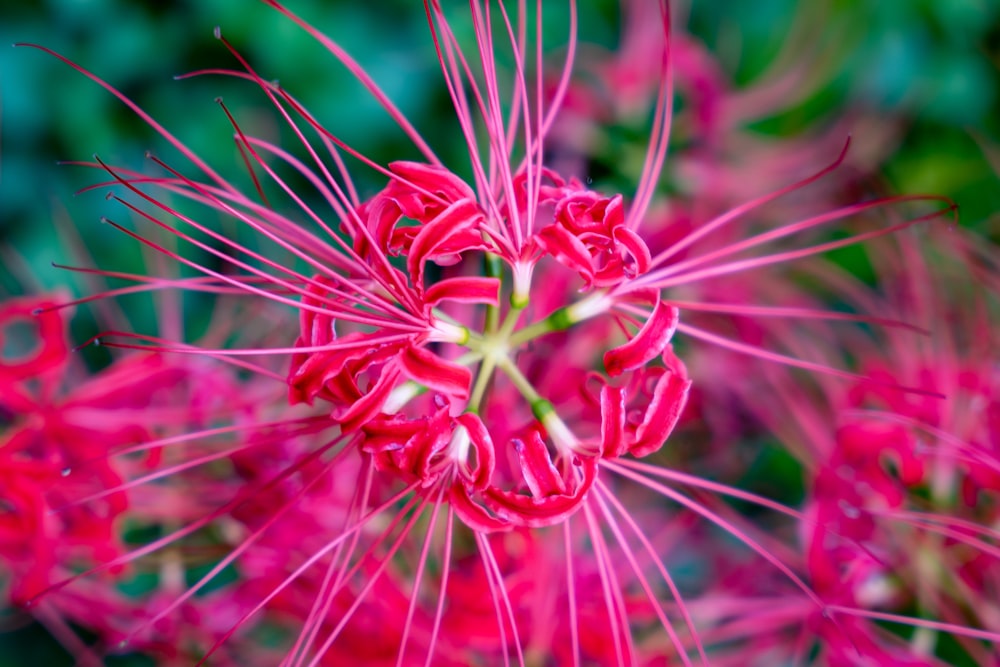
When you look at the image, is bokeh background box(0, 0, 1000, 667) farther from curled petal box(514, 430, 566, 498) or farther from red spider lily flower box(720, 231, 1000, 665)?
curled petal box(514, 430, 566, 498)

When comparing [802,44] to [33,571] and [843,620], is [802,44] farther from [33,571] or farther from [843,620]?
[33,571]

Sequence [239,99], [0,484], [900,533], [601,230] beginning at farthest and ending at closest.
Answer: [239,99]
[900,533]
[0,484]
[601,230]

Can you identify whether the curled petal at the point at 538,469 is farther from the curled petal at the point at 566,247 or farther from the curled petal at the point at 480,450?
the curled petal at the point at 566,247

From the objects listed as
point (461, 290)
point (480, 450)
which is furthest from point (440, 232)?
point (480, 450)

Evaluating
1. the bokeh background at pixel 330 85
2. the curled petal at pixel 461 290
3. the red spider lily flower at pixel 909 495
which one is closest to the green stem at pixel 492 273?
the curled petal at pixel 461 290

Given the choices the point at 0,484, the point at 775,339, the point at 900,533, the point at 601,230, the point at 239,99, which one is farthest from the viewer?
the point at 239,99

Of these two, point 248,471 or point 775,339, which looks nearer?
point 248,471

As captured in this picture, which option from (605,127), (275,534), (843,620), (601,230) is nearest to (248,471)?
(275,534)
